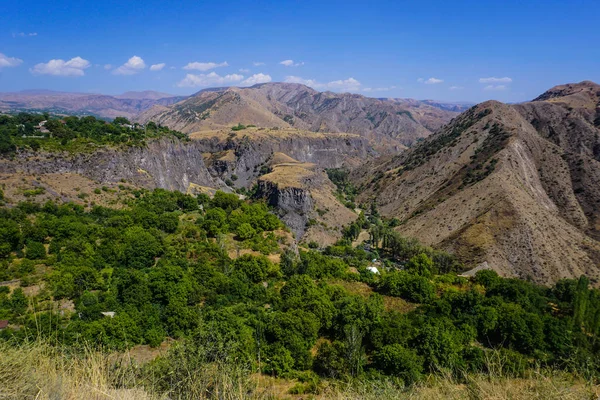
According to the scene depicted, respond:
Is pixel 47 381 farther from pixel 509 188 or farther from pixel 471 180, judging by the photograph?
pixel 471 180

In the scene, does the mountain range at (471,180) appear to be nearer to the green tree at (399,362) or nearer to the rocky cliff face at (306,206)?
the rocky cliff face at (306,206)

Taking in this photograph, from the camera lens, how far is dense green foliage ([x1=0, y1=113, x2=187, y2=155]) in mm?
47750

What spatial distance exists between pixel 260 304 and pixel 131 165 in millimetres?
40922

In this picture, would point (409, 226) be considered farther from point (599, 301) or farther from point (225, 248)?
point (225, 248)

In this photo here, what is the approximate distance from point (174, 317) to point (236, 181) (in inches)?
3686

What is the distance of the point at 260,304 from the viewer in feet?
93.0

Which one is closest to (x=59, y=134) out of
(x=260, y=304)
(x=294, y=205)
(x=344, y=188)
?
(x=294, y=205)

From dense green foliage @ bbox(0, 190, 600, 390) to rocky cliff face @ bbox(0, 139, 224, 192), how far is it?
11.6 m

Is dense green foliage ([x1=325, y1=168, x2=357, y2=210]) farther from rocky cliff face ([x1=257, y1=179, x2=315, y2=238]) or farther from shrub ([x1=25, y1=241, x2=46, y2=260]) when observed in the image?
shrub ([x1=25, y1=241, x2=46, y2=260])

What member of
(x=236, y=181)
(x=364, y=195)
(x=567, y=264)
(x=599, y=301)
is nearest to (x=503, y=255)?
(x=567, y=264)

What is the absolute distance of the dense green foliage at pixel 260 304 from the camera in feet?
66.7

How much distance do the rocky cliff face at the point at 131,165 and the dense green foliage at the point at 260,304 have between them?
1160 centimetres

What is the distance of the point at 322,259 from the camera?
3906 centimetres

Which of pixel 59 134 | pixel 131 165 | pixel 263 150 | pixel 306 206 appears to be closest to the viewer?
pixel 59 134
